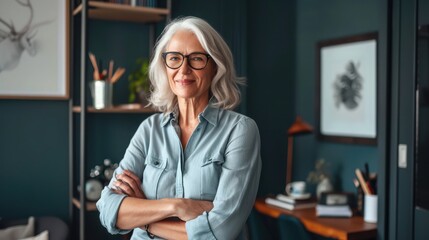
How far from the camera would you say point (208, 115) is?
1820 millimetres

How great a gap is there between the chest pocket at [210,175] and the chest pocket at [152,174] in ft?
0.48

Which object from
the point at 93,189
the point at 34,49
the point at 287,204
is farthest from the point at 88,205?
the point at 287,204

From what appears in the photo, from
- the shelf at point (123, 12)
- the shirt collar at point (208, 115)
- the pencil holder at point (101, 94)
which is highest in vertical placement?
the shelf at point (123, 12)

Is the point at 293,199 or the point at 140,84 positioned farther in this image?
the point at 293,199

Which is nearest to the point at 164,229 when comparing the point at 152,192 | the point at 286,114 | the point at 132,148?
the point at 152,192

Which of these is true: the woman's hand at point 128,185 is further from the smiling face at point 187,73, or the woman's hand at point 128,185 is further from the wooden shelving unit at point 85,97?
the wooden shelving unit at point 85,97

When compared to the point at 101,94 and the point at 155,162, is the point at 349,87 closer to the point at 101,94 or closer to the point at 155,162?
the point at 101,94

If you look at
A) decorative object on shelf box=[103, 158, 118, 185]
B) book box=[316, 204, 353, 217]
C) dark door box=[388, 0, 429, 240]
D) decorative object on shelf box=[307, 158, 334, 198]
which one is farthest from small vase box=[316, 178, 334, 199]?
decorative object on shelf box=[103, 158, 118, 185]

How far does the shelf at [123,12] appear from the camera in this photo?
3051 mm

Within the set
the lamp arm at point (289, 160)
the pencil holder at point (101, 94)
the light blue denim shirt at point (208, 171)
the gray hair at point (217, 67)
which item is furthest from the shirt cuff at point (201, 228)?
the lamp arm at point (289, 160)

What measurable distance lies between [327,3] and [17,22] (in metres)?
2.14

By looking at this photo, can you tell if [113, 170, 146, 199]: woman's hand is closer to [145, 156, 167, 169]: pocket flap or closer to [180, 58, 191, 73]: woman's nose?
[145, 156, 167, 169]: pocket flap

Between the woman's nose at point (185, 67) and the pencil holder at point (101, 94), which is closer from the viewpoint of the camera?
the woman's nose at point (185, 67)

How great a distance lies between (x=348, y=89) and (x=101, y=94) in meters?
1.66
